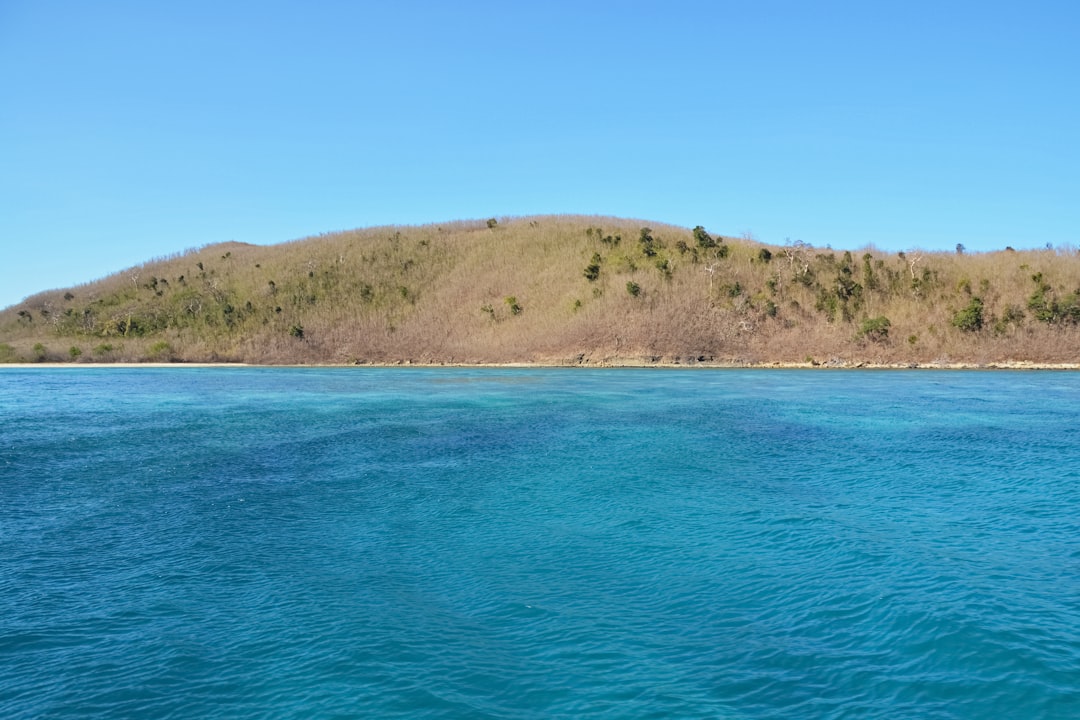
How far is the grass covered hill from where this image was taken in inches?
2906

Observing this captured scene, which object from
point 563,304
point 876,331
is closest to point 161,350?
point 563,304

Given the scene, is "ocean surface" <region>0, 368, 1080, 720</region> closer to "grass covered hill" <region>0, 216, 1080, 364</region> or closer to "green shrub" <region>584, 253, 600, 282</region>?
"grass covered hill" <region>0, 216, 1080, 364</region>

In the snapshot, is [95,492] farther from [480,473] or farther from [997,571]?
[997,571]

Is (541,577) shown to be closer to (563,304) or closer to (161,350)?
(563,304)

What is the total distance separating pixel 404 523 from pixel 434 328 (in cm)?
7818

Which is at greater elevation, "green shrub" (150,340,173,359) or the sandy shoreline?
"green shrub" (150,340,173,359)

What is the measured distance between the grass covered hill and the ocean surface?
52645mm

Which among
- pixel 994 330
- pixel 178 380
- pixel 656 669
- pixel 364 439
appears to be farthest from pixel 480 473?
pixel 994 330

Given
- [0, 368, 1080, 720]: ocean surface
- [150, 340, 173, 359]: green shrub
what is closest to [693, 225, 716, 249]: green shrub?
[150, 340, 173, 359]: green shrub

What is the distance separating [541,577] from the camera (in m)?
11.2

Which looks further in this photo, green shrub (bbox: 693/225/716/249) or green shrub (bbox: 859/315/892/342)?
green shrub (bbox: 693/225/716/249)

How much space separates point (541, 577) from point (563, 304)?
78591 millimetres

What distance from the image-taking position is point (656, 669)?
818 cm

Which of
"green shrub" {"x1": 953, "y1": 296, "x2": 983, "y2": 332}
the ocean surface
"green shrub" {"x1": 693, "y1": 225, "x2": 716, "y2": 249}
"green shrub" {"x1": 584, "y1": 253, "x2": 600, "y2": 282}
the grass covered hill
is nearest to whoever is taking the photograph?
the ocean surface
